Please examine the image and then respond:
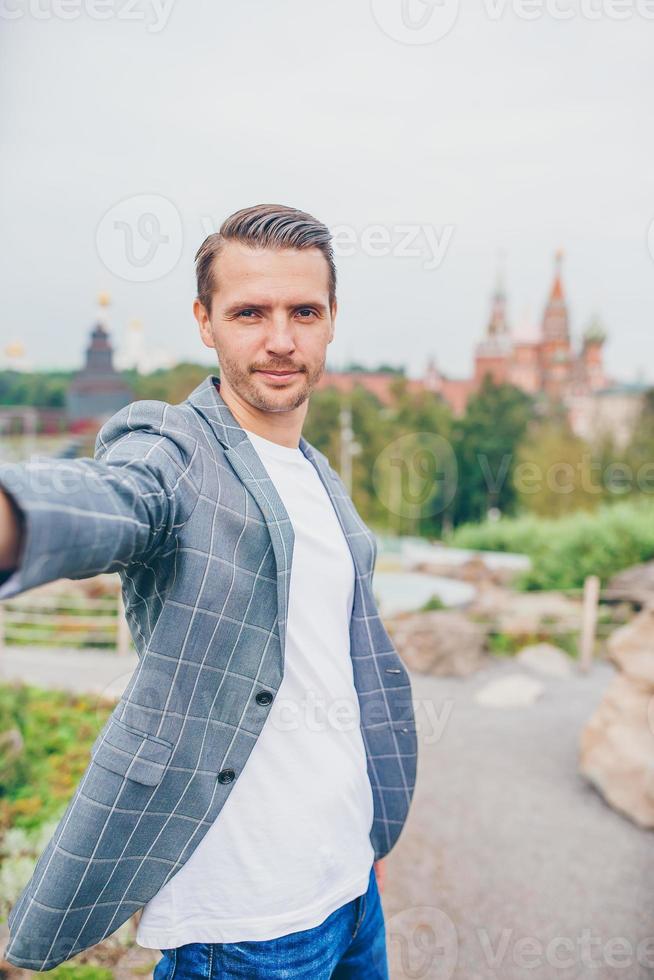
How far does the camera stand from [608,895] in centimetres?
337

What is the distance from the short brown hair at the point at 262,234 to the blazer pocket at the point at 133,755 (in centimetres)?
67

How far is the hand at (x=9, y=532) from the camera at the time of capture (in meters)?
0.73

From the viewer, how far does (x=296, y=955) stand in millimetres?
1164

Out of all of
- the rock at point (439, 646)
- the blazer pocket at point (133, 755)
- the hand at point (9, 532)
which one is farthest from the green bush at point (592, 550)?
the hand at point (9, 532)

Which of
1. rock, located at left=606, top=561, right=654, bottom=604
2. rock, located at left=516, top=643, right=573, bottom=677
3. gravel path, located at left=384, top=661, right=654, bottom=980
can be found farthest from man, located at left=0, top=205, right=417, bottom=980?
rock, located at left=606, top=561, right=654, bottom=604

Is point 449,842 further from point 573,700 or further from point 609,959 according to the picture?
point 573,700

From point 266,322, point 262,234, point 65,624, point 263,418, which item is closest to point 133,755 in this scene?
point 263,418

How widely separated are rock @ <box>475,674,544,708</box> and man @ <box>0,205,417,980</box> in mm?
5121

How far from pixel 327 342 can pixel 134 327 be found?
20.7 feet

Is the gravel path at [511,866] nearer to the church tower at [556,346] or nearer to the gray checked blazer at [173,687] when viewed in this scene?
the gray checked blazer at [173,687]

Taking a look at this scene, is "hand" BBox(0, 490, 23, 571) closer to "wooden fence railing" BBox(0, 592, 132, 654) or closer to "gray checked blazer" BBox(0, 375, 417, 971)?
"gray checked blazer" BBox(0, 375, 417, 971)

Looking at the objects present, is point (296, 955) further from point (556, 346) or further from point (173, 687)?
point (556, 346)

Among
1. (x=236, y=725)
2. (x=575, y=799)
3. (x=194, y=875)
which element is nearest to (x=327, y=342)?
(x=236, y=725)

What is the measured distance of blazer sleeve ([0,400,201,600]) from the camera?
736 mm
